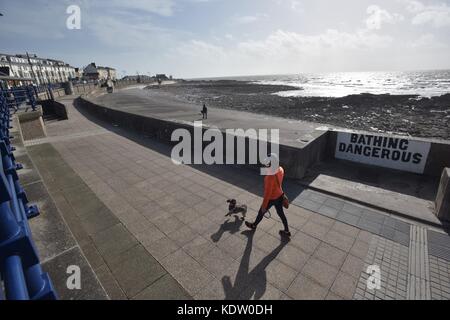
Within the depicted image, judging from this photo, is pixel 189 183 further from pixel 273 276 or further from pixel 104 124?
pixel 104 124

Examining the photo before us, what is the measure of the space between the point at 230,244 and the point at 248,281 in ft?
3.17

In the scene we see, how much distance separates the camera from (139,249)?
462 centimetres

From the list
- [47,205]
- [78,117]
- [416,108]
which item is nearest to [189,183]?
[47,205]

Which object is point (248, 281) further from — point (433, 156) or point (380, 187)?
point (433, 156)

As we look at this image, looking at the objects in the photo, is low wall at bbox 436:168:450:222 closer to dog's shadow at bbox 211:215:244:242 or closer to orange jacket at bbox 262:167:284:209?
orange jacket at bbox 262:167:284:209

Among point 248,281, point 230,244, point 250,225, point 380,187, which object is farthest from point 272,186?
point 380,187

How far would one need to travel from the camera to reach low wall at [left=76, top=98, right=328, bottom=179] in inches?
297

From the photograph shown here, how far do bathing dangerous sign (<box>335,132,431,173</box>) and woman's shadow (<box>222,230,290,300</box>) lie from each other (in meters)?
5.87

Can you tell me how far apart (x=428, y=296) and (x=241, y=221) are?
341 centimetres

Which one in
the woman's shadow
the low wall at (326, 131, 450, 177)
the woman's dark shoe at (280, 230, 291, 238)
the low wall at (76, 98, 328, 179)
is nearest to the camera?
the woman's shadow

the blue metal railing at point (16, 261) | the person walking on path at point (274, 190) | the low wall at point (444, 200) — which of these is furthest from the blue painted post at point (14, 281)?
the low wall at point (444, 200)

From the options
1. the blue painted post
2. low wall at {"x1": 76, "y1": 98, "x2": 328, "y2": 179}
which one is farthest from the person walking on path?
the blue painted post

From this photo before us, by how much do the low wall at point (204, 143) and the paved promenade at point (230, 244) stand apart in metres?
0.96

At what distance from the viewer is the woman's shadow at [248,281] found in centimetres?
366
